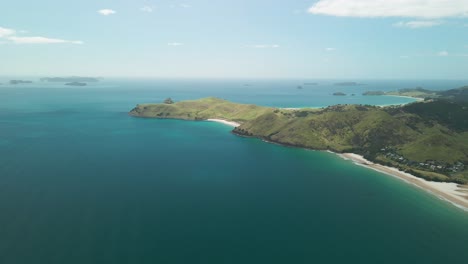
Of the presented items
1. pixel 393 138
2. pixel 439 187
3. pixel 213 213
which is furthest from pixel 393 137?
pixel 213 213

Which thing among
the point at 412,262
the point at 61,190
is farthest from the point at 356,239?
the point at 61,190

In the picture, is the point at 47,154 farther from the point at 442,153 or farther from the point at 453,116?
the point at 453,116

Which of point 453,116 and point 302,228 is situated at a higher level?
point 453,116

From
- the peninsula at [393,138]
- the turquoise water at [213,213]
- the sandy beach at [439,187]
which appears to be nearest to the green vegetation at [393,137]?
the peninsula at [393,138]

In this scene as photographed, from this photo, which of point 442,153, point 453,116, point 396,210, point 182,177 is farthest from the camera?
point 453,116

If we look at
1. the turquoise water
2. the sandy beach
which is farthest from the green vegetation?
the turquoise water

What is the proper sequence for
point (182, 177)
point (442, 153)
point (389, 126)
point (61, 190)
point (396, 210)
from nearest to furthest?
point (396, 210) < point (61, 190) < point (182, 177) < point (442, 153) < point (389, 126)
